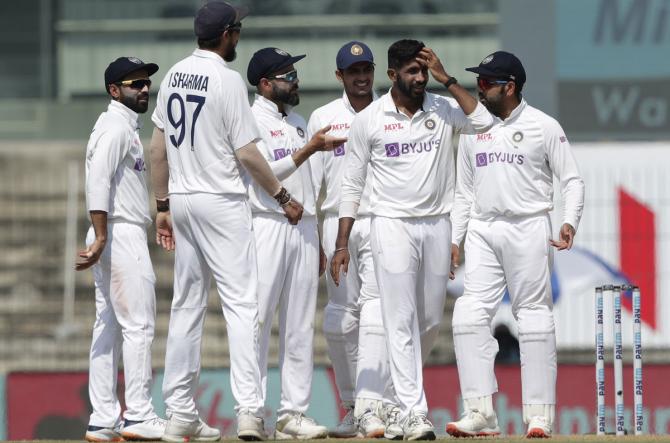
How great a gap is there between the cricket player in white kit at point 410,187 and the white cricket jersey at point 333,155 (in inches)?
34.8

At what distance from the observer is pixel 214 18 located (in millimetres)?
7902

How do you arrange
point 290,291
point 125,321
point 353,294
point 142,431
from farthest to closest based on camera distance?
point 353,294
point 290,291
point 125,321
point 142,431

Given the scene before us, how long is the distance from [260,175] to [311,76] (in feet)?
28.1

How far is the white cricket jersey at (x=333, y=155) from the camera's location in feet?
30.0

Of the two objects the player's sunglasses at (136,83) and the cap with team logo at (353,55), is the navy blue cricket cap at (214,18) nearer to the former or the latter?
the player's sunglasses at (136,83)

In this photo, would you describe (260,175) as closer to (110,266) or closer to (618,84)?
(110,266)

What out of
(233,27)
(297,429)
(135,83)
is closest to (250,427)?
(297,429)

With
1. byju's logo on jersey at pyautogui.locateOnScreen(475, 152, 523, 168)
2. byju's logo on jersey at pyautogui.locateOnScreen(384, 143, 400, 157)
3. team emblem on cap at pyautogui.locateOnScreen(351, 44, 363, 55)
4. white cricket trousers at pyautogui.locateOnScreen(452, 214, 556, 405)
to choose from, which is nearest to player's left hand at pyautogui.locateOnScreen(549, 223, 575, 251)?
white cricket trousers at pyautogui.locateOnScreen(452, 214, 556, 405)

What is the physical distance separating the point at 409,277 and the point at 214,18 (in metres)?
1.60

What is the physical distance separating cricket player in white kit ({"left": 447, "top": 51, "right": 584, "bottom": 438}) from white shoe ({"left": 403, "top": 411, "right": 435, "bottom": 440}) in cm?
56

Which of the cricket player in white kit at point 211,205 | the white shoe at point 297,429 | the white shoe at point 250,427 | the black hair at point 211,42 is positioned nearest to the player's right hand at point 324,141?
the cricket player in white kit at point 211,205

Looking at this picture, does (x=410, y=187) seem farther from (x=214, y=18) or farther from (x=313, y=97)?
(x=313, y=97)

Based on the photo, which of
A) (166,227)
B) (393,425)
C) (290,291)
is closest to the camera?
(393,425)

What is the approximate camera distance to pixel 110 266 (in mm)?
8383
